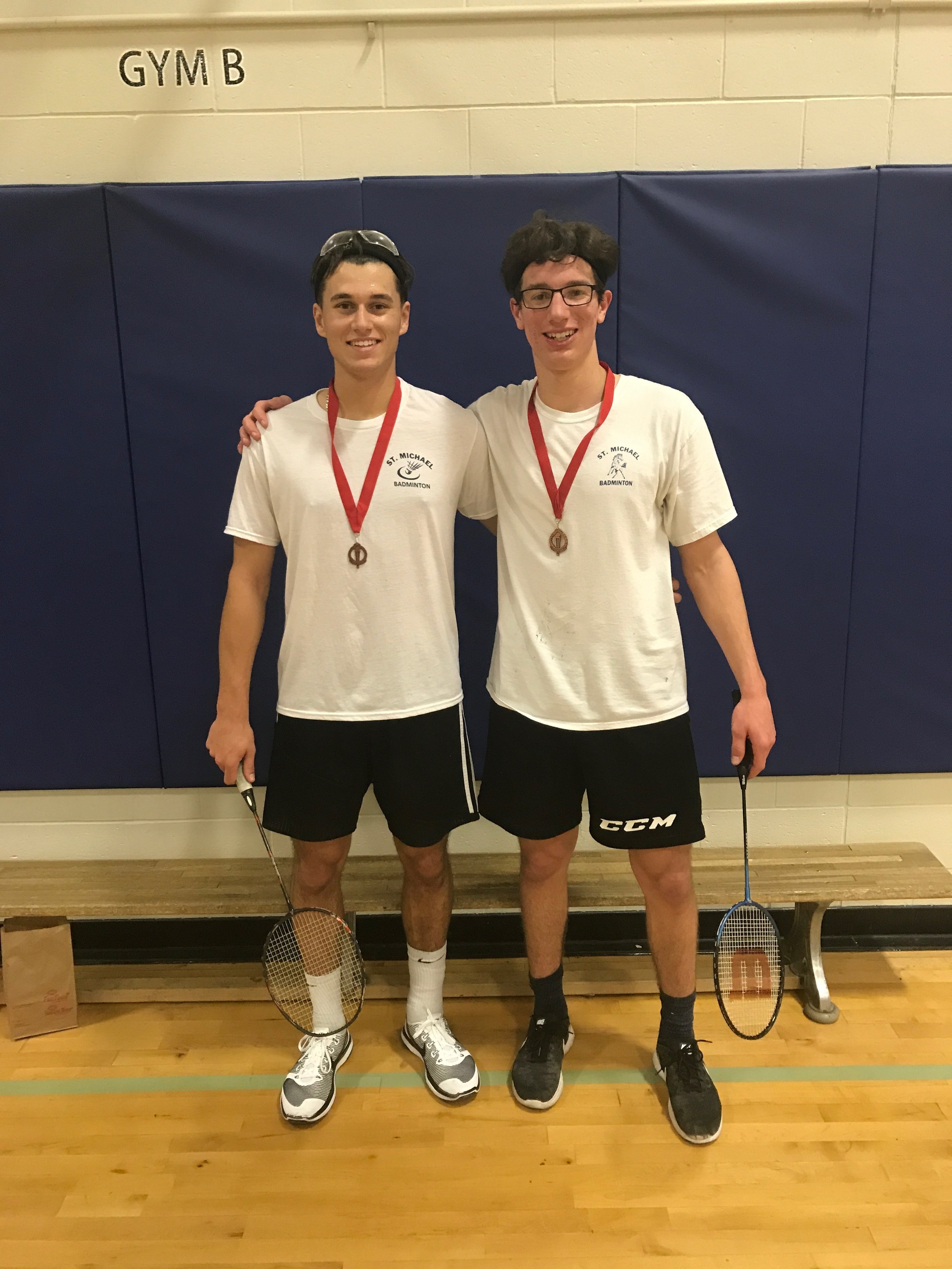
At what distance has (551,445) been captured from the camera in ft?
6.88

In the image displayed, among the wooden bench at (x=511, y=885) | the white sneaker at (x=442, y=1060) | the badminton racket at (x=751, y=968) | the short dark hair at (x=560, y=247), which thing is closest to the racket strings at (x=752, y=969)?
the badminton racket at (x=751, y=968)

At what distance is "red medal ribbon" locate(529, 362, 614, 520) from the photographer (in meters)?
2.06

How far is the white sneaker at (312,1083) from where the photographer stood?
7.51 feet

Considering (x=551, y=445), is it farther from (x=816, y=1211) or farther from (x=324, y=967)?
(x=816, y=1211)

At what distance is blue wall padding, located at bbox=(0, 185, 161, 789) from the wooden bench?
0.32 m

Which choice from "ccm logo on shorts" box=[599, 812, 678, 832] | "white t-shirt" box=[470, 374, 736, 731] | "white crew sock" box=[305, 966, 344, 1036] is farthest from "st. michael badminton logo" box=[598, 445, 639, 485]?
"white crew sock" box=[305, 966, 344, 1036]

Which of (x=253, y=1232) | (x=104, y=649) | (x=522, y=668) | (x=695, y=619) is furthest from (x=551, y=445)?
(x=253, y=1232)

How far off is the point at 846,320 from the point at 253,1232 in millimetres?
2941

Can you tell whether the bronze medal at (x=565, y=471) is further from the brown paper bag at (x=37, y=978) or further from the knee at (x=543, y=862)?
the brown paper bag at (x=37, y=978)

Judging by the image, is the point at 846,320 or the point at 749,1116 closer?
the point at 749,1116

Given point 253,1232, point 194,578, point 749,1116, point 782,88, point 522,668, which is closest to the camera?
point 253,1232

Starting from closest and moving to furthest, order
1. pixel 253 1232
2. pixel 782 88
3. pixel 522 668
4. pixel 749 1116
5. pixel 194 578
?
pixel 253 1232 < pixel 522 668 < pixel 749 1116 < pixel 782 88 < pixel 194 578

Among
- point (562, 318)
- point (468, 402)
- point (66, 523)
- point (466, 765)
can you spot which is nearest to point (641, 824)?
point (466, 765)

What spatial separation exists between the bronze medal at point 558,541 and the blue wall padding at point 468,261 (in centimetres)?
68
